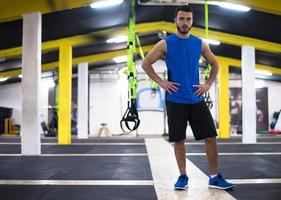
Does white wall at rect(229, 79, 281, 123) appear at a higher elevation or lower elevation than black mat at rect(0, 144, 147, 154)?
higher

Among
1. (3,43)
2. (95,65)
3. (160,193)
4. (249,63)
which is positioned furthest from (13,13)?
(95,65)

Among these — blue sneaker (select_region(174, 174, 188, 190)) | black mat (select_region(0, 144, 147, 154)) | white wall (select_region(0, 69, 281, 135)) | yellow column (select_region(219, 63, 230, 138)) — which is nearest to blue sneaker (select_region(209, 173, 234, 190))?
blue sneaker (select_region(174, 174, 188, 190))

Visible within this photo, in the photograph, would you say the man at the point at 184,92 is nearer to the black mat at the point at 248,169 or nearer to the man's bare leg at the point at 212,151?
the man's bare leg at the point at 212,151

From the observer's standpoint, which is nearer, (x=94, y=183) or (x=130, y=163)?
(x=94, y=183)

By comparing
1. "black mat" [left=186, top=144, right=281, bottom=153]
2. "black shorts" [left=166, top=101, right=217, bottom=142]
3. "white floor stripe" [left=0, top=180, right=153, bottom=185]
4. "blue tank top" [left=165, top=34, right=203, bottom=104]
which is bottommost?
"black mat" [left=186, top=144, right=281, bottom=153]

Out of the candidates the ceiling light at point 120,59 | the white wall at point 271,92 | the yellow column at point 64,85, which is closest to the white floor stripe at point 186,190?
the yellow column at point 64,85

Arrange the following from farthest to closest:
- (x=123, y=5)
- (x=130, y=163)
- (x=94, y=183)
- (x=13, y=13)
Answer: (x=123, y=5) → (x=13, y=13) → (x=130, y=163) → (x=94, y=183)

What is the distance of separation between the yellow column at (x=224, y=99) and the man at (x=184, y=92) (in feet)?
32.9

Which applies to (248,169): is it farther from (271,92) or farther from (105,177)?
(271,92)

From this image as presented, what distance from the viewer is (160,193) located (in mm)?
3018

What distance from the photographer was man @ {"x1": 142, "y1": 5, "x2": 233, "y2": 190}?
3.07m

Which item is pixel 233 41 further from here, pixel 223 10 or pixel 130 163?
pixel 130 163

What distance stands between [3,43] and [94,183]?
6300 mm

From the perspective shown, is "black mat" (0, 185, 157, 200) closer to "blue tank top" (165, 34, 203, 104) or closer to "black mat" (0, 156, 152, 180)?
"black mat" (0, 156, 152, 180)
